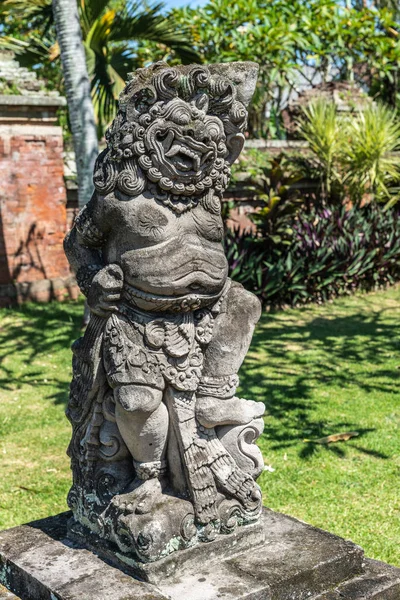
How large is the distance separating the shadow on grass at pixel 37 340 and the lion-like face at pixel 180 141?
456 cm

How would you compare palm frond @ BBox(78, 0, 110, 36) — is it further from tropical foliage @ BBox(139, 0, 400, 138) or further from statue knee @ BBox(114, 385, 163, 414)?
statue knee @ BBox(114, 385, 163, 414)

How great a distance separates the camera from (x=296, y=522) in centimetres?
356

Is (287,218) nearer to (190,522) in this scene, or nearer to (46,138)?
(46,138)

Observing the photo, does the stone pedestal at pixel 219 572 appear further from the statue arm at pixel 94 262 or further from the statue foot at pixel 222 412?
the statue arm at pixel 94 262

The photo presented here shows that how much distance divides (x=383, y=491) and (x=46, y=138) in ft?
24.3

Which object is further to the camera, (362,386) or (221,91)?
(362,386)

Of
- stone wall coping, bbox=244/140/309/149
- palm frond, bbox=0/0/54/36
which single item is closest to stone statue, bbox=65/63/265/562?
palm frond, bbox=0/0/54/36

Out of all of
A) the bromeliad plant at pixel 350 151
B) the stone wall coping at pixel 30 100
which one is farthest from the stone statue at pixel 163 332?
the bromeliad plant at pixel 350 151

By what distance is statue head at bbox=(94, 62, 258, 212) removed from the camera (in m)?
2.99

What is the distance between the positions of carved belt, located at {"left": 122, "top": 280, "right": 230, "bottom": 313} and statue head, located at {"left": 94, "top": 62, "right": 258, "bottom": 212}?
349 mm

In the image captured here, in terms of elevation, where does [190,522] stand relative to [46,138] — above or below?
below

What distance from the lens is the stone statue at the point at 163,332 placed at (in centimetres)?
301

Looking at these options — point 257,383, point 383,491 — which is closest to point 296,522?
point 383,491

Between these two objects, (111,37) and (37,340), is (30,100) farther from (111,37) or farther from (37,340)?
(37,340)
